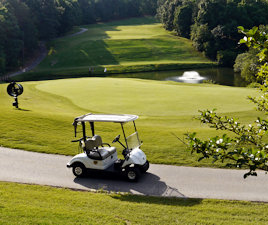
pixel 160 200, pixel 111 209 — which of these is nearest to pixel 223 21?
pixel 160 200

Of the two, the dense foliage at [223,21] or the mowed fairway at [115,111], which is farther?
the dense foliage at [223,21]

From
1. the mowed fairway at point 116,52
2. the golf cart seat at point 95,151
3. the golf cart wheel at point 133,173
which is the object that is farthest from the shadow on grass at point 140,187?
the mowed fairway at point 116,52

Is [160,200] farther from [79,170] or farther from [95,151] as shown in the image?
[79,170]

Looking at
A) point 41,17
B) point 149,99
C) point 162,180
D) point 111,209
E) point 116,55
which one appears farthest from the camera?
point 41,17

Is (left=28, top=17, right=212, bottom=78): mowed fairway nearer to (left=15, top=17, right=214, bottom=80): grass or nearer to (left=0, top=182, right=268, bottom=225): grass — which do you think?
(left=15, top=17, right=214, bottom=80): grass

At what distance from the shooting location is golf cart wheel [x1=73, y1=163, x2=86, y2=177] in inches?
512

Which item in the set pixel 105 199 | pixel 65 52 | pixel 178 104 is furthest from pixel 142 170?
pixel 65 52

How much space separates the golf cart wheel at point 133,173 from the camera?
1226 cm

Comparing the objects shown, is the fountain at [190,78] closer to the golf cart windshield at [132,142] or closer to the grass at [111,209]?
the golf cart windshield at [132,142]

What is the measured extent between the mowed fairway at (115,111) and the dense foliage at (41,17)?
3683 cm

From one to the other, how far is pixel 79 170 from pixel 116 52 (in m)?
73.3

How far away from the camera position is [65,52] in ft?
274

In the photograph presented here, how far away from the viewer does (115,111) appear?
23.5 meters

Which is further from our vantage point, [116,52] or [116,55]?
[116,52]
